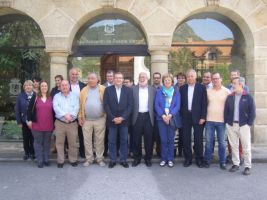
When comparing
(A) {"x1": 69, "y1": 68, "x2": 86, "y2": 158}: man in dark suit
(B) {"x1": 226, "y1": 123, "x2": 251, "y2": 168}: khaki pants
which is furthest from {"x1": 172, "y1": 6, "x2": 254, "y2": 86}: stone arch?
(A) {"x1": 69, "y1": 68, "x2": 86, "y2": 158}: man in dark suit

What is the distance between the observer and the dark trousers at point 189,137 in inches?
299

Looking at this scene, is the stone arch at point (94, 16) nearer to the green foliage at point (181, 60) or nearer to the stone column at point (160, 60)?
the stone column at point (160, 60)

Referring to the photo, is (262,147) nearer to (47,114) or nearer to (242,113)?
(242,113)

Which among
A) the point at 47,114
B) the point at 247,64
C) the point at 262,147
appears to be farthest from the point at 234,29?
the point at 47,114

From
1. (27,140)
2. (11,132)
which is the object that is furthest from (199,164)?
(11,132)

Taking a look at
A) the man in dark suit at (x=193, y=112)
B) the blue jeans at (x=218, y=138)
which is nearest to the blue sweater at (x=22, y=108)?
the man in dark suit at (x=193, y=112)

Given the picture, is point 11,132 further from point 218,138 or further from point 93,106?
point 218,138

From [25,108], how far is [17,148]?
1779mm

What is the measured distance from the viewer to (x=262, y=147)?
9.30 m

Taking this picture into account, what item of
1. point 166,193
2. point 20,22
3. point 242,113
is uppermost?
point 20,22

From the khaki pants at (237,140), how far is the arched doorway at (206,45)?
3.54 metres

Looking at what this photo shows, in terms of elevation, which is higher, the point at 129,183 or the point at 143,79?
the point at 143,79

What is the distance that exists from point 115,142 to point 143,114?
75cm

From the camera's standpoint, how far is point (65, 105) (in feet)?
24.6
